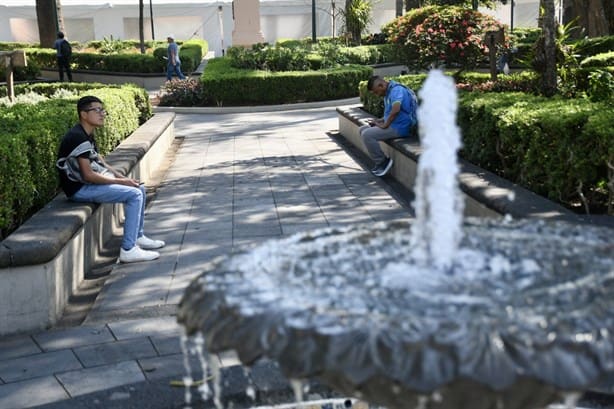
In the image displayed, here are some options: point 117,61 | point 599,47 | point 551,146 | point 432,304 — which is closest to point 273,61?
point 117,61

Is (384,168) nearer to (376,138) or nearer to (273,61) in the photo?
(376,138)

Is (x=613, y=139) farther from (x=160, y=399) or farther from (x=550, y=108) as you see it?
(x=160, y=399)

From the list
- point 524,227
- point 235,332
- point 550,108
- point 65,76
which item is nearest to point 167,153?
point 550,108

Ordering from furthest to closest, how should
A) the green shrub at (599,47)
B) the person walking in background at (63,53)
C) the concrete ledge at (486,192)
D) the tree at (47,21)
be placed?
the tree at (47,21)
the person walking in background at (63,53)
the green shrub at (599,47)
the concrete ledge at (486,192)

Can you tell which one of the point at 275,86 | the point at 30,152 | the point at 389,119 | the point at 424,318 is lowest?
the point at 275,86

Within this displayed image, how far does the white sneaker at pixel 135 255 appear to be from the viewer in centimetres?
659

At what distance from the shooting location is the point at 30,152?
678 cm

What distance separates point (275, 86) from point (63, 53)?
913 centimetres

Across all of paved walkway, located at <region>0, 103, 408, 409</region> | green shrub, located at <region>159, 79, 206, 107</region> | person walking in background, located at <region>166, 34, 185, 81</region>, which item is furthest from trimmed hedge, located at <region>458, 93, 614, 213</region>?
person walking in background, located at <region>166, 34, 185, 81</region>

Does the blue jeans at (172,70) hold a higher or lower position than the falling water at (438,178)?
lower

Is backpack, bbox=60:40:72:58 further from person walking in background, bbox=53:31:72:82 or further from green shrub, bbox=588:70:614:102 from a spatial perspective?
green shrub, bbox=588:70:614:102

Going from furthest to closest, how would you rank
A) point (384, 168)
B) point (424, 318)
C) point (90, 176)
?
point (384, 168) < point (90, 176) < point (424, 318)

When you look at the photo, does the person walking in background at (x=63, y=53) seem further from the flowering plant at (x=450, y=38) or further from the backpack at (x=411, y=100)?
the backpack at (x=411, y=100)

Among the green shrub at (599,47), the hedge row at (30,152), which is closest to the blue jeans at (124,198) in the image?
the hedge row at (30,152)
